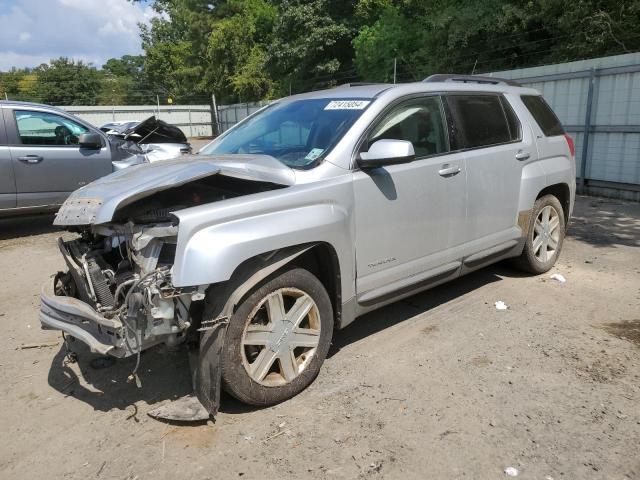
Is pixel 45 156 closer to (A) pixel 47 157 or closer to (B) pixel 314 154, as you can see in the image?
(A) pixel 47 157

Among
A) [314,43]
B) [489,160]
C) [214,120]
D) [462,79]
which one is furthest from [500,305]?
[214,120]

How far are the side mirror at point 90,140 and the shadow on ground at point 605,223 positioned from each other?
697 cm

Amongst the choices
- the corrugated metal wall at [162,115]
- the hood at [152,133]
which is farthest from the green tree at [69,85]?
the hood at [152,133]

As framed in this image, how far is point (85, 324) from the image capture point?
307 cm

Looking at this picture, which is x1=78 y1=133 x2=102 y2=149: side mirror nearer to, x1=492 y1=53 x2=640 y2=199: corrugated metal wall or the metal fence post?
x1=492 y1=53 x2=640 y2=199: corrugated metal wall

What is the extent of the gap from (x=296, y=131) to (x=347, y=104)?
423mm

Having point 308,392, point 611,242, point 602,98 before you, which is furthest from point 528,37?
point 308,392

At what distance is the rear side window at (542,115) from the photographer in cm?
528

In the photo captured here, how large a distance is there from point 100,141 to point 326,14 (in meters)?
25.2

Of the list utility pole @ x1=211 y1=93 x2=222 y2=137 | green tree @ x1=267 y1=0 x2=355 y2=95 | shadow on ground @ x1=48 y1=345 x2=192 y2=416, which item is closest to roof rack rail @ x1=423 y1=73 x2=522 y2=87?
shadow on ground @ x1=48 y1=345 x2=192 y2=416

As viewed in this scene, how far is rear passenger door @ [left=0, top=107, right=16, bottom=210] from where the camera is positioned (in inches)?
295

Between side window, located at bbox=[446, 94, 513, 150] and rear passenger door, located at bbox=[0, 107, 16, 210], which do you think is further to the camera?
rear passenger door, located at bbox=[0, 107, 16, 210]

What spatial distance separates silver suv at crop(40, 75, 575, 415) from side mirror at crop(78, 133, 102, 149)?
4202 millimetres

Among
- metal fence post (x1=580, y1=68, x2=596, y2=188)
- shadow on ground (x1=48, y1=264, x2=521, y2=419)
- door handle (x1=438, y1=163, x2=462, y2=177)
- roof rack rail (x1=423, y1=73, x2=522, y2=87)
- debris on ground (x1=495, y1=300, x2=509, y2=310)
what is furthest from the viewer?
metal fence post (x1=580, y1=68, x2=596, y2=188)
